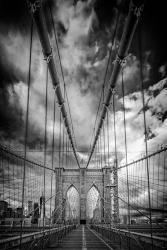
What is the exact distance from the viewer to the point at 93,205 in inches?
1371

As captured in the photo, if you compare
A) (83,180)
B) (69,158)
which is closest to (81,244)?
(69,158)

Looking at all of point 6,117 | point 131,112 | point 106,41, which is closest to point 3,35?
point 106,41

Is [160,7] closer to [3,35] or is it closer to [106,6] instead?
[106,6]

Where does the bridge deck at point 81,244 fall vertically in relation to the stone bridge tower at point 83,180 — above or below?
below

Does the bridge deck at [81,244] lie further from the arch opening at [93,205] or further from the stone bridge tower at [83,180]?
the stone bridge tower at [83,180]

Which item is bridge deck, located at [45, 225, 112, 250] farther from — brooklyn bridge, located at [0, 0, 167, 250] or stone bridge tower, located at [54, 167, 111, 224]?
stone bridge tower, located at [54, 167, 111, 224]

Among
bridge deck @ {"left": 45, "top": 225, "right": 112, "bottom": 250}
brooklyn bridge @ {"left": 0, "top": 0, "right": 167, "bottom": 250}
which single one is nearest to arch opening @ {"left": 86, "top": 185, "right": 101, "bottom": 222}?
brooklyn bridge @ {"left": 0, "top": 0, "right": 167, "bottom": 250}

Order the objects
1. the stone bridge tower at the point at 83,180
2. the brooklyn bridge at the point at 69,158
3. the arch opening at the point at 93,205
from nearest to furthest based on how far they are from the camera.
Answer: the brooklyn bridge at the point at 69,158 < the arch opening at the point at 93,205 < the stone bridge tower at the point at 83,180

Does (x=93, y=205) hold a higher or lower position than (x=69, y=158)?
lower

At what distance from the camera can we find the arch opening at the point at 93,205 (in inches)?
1215

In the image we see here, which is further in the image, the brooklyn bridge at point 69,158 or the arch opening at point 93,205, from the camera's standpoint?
the arch opening at point 93,205

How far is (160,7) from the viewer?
191 inches

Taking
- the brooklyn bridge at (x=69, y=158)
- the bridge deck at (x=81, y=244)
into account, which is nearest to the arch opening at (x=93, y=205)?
the brooklyn bridge at (x=69, y=158)

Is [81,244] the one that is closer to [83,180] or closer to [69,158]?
[69,158]
